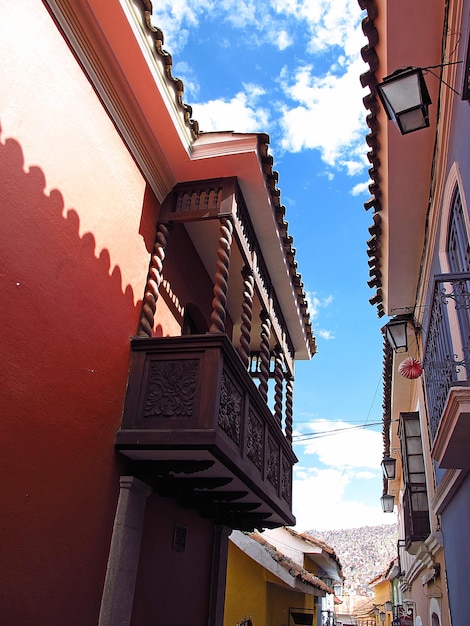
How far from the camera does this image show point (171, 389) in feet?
16.8

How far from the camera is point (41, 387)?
13.5 feet

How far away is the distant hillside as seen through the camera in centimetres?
7519

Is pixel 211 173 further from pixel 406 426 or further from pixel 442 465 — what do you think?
pixel 406 426

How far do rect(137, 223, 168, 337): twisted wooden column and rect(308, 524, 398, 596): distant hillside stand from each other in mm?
74913

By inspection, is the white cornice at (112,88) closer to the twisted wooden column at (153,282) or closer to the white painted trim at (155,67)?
the white painted trim at (155,67)

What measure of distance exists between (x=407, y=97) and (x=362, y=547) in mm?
89034

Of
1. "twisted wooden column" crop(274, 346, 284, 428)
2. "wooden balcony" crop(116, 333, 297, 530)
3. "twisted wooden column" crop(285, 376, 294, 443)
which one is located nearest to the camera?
"wooden balcony" crop(116, 333, 297, 530)

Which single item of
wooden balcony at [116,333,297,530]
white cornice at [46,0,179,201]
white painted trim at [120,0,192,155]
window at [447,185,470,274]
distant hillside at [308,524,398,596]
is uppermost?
distant hillside at [308,524,398,596]

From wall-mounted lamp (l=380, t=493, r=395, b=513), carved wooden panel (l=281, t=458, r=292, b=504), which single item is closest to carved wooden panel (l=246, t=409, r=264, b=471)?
carved wooden panel (l=281, t=458, r=292, b=504)

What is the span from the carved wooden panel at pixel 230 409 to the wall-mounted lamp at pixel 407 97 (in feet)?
9.07

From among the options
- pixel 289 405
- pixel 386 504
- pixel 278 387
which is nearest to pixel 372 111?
pixel 278 387

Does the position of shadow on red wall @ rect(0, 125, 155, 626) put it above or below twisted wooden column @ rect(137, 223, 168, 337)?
below

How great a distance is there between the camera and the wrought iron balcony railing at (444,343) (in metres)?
4.38

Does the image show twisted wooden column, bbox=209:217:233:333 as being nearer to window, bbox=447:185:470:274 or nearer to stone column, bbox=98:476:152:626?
stone column, bbox=98:476:152:626
